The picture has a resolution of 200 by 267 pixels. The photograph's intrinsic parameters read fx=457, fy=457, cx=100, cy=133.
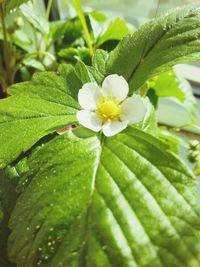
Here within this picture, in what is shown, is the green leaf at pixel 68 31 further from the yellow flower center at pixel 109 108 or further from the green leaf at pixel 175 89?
the yellow flower center at pixel 109 108

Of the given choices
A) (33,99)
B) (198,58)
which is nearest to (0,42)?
(33,99)

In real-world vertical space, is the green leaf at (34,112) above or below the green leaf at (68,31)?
A: below

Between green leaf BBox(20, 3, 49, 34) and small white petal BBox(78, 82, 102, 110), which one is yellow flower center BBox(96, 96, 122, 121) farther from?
green leaf BBox(20, 3, 49, 34)

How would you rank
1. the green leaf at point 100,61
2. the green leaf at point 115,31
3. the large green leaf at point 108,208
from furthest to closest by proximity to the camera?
1. the green leaf at point 115,31
2. the green leaf at point 100,61
3. the large green leaf at point 108,208

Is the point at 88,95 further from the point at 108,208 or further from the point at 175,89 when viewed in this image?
the point at 175,89

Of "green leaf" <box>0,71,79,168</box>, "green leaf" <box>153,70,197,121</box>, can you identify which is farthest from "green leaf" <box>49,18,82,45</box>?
"green leaf" <box>0,71,79,168</box>

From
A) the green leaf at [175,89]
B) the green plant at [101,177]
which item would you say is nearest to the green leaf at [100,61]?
the green plant at [101,177]

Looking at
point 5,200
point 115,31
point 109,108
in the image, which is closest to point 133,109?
point 109,108
